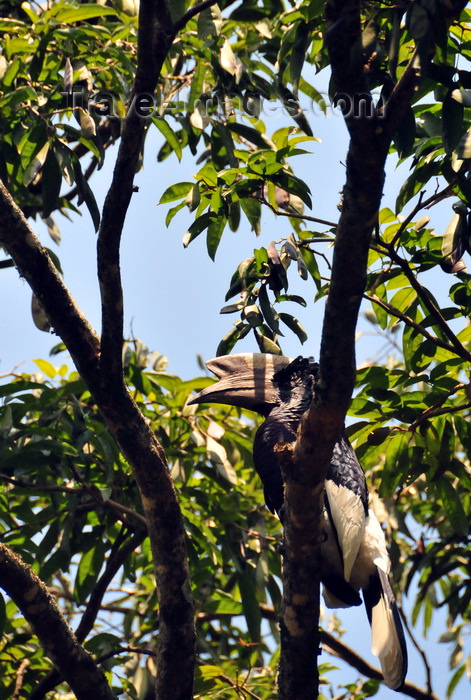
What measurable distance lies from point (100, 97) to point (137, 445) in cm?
139

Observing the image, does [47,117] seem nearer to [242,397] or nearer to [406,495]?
[242,397]

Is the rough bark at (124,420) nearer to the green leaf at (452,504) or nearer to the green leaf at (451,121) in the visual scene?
the green leaf at (451,121)

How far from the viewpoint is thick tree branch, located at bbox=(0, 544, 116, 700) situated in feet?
8.14

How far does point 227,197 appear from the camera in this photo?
279 centimetres

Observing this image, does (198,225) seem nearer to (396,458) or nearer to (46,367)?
(396,458)

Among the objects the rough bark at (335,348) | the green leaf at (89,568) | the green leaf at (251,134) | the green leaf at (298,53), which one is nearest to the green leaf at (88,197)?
the green leaf at (251,134)

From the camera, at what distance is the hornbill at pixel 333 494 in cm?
281

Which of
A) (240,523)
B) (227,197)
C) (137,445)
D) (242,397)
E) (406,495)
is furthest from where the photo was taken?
(406,495)

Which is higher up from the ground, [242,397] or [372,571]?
[242,397]

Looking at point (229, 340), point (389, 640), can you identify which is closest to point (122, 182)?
point (229, 340)

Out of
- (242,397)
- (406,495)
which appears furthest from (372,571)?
(406,495)

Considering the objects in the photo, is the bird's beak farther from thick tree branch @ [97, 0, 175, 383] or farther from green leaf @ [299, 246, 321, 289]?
thick tree branch @ [97, 0, 175, 383]

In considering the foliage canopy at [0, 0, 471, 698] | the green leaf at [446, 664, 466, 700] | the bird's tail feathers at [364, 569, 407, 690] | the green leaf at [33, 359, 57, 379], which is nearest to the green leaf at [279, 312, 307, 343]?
the foliage canopy at [0, 0, 471, 698]

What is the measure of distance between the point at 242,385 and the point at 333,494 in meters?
0.62
